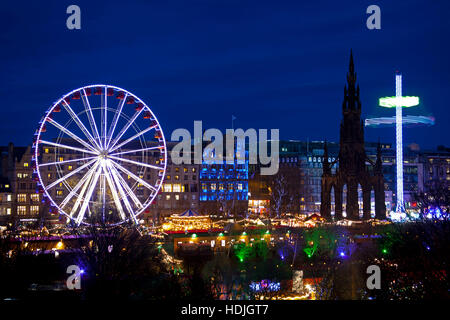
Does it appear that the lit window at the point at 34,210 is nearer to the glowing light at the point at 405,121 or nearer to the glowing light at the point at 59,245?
the glowing light at the point at 59,245

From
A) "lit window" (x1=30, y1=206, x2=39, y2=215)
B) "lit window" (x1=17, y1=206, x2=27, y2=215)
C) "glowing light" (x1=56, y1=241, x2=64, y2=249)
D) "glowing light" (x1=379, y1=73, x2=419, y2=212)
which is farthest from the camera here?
"glowing light" (x1=379, y1=73, x2=419, y2=212)

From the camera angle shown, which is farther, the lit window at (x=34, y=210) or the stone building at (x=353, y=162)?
the lit window at (x=34, y=210)

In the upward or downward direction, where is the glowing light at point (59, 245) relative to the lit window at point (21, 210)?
downward

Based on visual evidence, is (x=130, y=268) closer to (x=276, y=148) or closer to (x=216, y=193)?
(x=216, y=193)

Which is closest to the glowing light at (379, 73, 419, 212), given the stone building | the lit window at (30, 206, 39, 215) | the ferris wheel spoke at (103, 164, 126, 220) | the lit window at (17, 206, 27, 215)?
the stone building

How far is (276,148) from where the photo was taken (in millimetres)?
167625

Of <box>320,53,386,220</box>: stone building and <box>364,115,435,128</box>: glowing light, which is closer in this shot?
<box>320,53,386,220</box>: stone building

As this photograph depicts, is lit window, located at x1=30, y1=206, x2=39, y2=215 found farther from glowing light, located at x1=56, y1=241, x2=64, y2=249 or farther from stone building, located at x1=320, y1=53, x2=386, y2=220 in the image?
stone building, located at x1=320, y1=53, x2=386, y2=220

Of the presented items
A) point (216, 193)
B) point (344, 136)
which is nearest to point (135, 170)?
point (216, 193)

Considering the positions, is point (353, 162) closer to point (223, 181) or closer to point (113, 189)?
point (223, 181)

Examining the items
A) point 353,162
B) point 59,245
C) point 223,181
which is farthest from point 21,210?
point 353,162

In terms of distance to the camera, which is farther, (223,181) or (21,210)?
(223,181)

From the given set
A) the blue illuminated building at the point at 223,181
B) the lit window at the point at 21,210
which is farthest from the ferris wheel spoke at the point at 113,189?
the blue illuminated building at the point at 223,181
